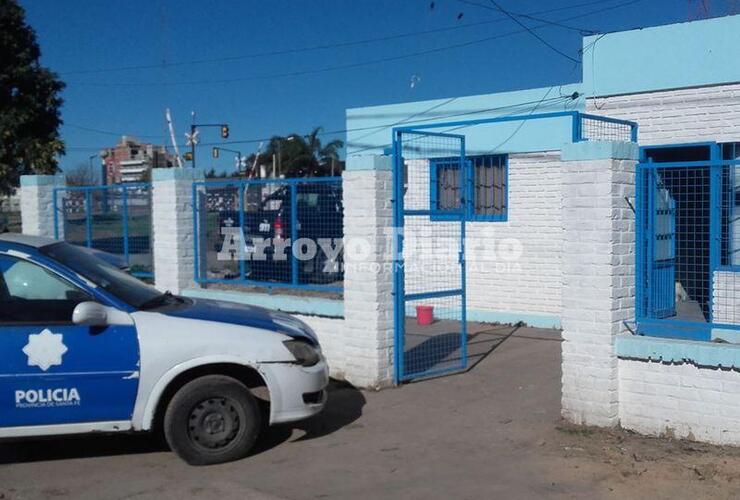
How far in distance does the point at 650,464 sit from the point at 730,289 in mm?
3028

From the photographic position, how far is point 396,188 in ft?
28.7

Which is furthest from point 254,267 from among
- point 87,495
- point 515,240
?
point 87,495

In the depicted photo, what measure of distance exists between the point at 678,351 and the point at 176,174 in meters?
6.80

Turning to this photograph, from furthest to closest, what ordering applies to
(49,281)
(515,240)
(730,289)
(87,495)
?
(515,240) → (730,289) → (49,281) → (87,495)

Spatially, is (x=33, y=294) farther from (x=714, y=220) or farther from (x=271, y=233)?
(x=714, y=220)

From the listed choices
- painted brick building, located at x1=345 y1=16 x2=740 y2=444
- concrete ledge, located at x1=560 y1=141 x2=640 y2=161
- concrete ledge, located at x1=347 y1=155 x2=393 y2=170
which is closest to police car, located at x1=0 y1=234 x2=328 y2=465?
painted brick building, located at x1=345 y1=16 x2=740 y2=444

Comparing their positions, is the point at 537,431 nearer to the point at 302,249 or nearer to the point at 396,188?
the point at 396,188

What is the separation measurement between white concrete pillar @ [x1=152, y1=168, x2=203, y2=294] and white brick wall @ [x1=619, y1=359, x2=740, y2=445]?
623 cm

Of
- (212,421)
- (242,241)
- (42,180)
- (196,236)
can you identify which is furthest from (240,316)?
(42,180)

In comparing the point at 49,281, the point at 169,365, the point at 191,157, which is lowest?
the point at 169,365

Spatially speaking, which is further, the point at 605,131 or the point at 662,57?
the point at 662,57

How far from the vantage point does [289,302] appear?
9.65 m

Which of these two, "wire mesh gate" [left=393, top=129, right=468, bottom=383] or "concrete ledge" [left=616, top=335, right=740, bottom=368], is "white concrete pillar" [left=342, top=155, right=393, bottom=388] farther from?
"concrete ledge" [left=616, top=335, right=740, bottom=368]

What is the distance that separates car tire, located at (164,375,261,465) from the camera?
6223 millimetres
